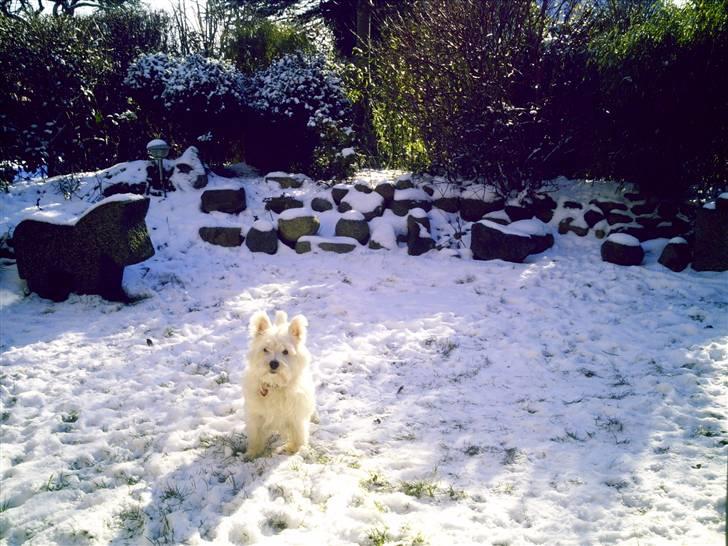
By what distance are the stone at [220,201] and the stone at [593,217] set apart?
20.2ft

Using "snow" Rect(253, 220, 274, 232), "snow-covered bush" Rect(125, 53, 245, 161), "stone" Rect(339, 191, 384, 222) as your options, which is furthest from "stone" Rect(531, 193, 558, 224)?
"snow-covered bush" Rect(125, 53, 245, 161)

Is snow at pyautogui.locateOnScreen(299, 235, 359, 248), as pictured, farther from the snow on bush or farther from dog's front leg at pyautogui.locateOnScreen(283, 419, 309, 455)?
dog's front leg at pyautogui.locateOnScreen(283, 419, 309, 455)

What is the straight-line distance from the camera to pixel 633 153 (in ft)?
24.2

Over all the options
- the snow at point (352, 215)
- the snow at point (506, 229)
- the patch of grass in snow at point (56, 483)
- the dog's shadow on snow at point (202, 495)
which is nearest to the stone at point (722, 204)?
the snow at point (506, 229)

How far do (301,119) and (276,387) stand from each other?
757cm

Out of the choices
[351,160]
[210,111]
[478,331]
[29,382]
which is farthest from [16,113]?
[478,331]

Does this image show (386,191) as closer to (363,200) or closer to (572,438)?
(363,200)

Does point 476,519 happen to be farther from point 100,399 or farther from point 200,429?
point 100,399

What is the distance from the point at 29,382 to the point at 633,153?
27.6 feet

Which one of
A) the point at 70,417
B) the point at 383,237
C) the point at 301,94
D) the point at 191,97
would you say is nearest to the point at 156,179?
the point at 191,97

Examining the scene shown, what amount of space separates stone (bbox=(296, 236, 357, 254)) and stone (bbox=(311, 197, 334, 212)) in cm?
102

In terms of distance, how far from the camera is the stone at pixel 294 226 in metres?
8.01

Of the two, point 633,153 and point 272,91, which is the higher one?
point 272,91

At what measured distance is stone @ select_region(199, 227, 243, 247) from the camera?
7.88 meters
